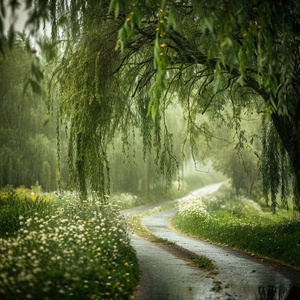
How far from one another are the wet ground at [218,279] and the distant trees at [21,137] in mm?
11800

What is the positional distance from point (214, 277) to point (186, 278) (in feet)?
1.87

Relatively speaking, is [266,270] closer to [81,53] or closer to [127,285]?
[127,285]

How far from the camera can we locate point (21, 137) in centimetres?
1986

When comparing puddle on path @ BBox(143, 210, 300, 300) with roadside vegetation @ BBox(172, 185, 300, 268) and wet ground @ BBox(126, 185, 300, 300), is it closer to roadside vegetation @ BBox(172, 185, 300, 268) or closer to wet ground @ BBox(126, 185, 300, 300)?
wet ground @ BBox(126, 185, 300, 300)

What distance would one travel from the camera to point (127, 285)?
19.1 ft

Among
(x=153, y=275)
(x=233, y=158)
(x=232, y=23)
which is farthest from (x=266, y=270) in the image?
(x=233, y=158)

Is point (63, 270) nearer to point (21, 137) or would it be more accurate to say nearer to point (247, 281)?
point (247, 281)

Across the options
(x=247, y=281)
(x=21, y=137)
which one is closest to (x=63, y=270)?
(x=247, y=281)

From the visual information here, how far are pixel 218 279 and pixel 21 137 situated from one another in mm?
15663

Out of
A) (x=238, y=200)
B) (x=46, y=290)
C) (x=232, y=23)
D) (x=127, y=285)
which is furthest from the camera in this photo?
(x=238, y=200)

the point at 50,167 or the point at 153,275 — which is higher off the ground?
the point at 50,167

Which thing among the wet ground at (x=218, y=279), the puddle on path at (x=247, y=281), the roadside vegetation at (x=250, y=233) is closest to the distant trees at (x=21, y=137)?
the roadside vegetation at (x=250, y=233)

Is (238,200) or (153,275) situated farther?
(238,200)

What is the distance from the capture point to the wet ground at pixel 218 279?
5.83 metres
